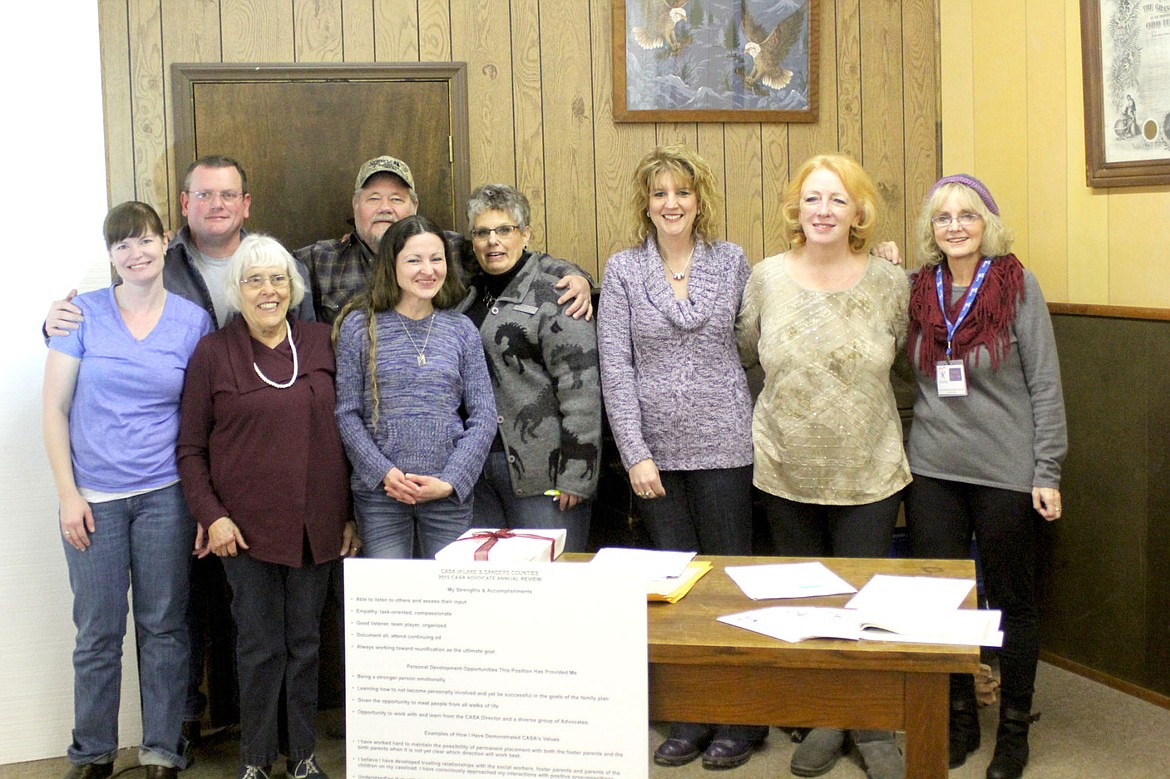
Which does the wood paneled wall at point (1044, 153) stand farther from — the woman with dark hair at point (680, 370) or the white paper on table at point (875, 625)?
the white paper on table at point (875, 625)

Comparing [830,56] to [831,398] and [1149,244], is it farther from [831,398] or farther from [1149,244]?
[831,398]

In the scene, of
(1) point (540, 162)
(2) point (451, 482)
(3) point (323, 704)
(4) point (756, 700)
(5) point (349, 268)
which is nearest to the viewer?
(4) point (756, 700)

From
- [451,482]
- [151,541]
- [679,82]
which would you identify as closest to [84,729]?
[151,541]

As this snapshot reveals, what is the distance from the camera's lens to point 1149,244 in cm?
326

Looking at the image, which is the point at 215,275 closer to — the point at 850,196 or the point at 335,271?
the point at 335,271

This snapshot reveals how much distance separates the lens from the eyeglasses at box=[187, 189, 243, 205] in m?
2.99

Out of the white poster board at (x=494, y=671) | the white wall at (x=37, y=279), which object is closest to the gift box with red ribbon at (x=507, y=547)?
the white poster board at (x=494, y=671)

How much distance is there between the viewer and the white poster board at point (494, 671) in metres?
1.70

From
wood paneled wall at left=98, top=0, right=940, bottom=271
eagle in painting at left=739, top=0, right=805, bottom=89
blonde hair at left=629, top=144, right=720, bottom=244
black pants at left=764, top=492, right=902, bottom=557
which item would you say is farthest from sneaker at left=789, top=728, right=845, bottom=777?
eagle in painting at left=739, top=0, right=805, bottom=89

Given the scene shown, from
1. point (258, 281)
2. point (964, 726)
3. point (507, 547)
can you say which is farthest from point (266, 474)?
point (964, 726)

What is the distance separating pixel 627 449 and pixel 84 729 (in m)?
1.58

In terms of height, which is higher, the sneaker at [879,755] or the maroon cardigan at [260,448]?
the maroon cardigan at [260,448]

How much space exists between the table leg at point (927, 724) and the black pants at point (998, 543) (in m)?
1.18

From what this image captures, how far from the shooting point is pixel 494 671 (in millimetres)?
1735
